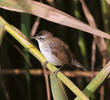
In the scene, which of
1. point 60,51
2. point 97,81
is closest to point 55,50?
point 60,51

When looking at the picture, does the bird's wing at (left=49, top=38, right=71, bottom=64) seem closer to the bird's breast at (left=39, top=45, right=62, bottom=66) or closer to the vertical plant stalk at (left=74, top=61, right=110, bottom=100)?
the bird's breast at (left=39, top=45, right=62, bottom=66)

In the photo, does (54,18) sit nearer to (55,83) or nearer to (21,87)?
(55,83)

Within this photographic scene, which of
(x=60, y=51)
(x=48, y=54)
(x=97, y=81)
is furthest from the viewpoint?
(x=60, y=51)

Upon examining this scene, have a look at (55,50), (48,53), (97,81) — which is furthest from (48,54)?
(97,81)

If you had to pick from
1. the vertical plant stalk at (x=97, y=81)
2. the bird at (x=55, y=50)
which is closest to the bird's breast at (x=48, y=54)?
the bird at (x=55, y=50)

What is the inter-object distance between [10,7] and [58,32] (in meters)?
1.55

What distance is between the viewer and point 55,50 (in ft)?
9.13

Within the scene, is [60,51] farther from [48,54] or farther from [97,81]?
[97,81]

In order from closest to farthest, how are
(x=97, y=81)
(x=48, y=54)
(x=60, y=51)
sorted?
(x=97, y=81), (x=48, y=54), (x=60, y=51)

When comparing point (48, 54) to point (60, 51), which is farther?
point (60, 51)

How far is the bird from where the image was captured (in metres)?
2.74

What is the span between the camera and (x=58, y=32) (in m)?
3.21

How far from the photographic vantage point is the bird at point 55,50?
108 inches

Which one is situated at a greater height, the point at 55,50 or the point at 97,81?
the point at 55,50
